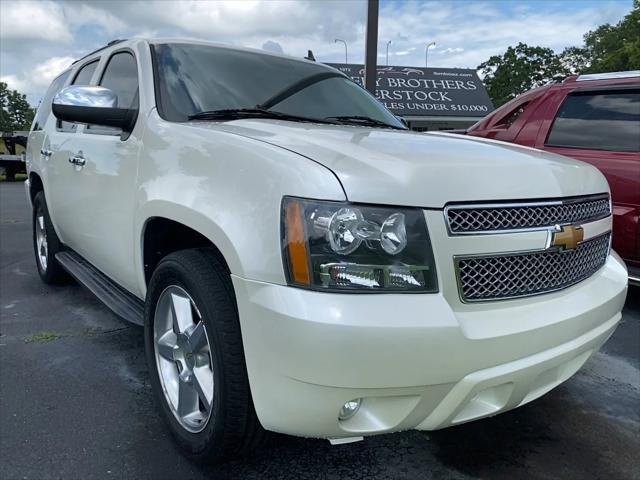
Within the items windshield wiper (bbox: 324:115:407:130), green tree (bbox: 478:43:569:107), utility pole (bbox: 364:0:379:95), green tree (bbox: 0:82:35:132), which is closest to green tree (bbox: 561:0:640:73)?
green tree (bbox: 478:43:569:107)

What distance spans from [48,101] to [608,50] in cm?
5741

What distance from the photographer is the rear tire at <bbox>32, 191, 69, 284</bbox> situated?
14.4ft

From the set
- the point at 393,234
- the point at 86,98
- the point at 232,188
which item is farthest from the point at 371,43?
the point at 393,234

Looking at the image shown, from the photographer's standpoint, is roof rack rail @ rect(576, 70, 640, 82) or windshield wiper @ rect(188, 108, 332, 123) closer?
windshield wiper @ rect(188, 108, 332, 123)

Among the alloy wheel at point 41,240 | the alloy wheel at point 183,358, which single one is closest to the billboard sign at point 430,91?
the alloy wheel at point 41,240

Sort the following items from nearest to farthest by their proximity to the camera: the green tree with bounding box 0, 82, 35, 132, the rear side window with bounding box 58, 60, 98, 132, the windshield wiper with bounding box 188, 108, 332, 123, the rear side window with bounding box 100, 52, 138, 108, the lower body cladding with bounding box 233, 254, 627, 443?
the lower body cladding with bounding box 233, 254, 627, 443
the windshield wiper with bounding box 188, 108, 332, 123
the rear side window with bounding box 100, 52, 138, 108
the rear side window with bounding box 58, 60, 98, 132
the green tree with bounding box 0, 82, 35, 132

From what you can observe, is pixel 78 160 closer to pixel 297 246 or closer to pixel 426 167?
pixel 297 246

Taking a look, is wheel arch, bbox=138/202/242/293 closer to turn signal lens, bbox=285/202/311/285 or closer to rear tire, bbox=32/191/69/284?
turn signal lens, bbox=285/202/311/285

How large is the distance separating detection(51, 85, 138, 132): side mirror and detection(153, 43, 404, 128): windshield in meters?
0.21

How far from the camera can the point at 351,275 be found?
1638 millimetres

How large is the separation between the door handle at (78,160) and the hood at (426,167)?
4.30 feet

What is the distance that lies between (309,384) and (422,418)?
1.37 ft

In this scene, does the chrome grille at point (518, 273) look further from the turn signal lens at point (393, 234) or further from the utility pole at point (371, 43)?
the utility pole at point (371, 43)

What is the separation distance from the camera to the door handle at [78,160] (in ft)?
10.6
